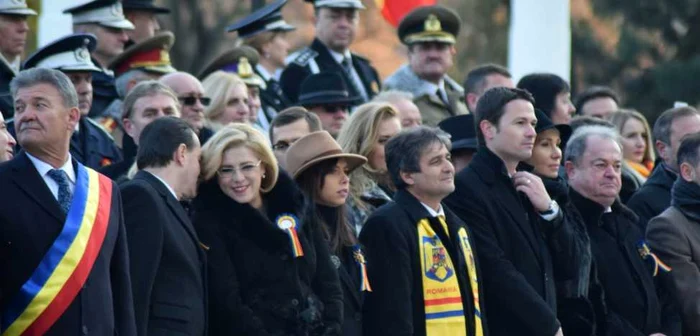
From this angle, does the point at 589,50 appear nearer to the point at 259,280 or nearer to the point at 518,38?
the point at 518,38

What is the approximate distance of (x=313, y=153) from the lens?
31.5 feet

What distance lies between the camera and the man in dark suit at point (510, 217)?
984 centimetres

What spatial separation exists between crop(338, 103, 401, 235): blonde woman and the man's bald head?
1.07 meters

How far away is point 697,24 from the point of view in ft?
83.4

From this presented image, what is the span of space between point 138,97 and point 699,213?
3822mm

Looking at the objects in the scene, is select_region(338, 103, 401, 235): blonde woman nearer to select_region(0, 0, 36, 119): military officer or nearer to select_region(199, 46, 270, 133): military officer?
select_region(199, 46, 270, 133): military officer

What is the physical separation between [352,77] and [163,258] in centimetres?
537

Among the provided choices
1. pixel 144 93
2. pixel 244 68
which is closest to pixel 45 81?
pixel 144 93

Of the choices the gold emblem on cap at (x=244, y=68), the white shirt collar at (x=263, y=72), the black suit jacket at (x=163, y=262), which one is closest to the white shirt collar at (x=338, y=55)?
the white shirt collar at (x=263, y=72)

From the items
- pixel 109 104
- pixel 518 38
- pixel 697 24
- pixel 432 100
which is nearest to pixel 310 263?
pixel 109 104

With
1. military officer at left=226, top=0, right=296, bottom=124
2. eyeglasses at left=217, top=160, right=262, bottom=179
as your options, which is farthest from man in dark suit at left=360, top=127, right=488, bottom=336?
military officer at left=226, top=0, right=296, bottom=124

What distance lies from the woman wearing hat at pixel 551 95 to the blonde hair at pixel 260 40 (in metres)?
2.35

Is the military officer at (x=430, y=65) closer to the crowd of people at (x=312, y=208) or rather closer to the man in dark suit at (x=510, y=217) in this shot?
the crowd of people at (x=312, y=208)

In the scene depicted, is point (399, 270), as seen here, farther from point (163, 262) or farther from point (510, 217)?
point (163, 262)
